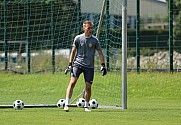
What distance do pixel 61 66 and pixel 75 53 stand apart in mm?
10724

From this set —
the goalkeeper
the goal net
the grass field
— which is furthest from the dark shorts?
the goal net

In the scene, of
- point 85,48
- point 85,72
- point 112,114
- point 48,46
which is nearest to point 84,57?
point 85,48

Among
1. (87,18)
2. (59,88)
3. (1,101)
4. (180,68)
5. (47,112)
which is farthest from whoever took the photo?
(180,68)

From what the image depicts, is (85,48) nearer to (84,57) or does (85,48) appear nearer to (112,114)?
(84,57)

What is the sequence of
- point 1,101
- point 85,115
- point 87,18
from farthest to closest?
point 87,18
point 1,101
point 85,115

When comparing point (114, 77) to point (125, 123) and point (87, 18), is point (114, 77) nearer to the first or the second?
point (87, 18)

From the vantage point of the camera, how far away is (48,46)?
2666cm

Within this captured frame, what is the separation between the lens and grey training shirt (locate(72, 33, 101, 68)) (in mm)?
15695

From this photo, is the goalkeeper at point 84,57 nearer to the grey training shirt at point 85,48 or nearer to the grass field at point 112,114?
the grey training shirt at point 85,48

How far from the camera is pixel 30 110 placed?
1592cm

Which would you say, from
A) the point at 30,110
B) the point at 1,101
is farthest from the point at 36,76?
the point at 30,110

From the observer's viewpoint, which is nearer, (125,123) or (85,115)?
(125,123)

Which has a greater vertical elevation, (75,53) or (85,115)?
(75,53)

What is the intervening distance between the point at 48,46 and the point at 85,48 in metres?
11.0
